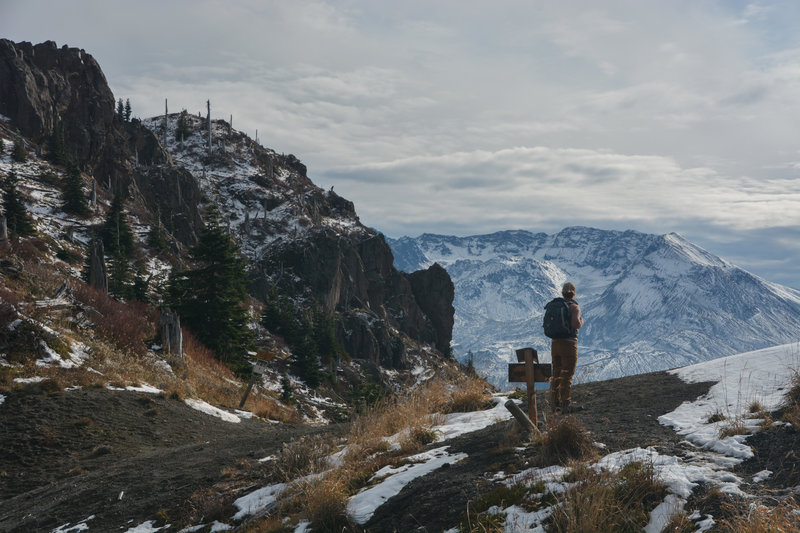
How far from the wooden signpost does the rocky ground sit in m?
0.50

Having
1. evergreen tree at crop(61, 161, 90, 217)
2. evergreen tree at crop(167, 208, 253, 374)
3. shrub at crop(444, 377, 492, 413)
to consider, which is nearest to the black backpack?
shrub at crop(444, 377, 492, 413)

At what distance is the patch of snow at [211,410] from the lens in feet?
50.4

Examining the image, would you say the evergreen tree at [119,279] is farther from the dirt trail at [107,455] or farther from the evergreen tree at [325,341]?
the evergreen tree at [325,341]

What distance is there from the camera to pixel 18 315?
14.0m

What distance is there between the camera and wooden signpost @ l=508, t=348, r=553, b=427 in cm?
759

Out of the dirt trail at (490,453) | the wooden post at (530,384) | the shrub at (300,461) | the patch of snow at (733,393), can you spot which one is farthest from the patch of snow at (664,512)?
the shrub at (300,461)

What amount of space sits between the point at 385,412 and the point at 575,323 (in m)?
3.90

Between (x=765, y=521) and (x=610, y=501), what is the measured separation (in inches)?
44.5

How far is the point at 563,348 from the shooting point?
933 cm

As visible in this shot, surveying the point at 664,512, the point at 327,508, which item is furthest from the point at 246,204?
the point at 664,512

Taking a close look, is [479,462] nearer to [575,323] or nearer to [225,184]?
[575,323]

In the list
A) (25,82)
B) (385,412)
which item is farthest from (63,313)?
(25,82)

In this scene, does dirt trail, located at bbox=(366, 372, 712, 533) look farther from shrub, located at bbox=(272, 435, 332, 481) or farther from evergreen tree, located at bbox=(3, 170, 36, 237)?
evergreen tree, located at bbox=(3, 170, 36, 237)

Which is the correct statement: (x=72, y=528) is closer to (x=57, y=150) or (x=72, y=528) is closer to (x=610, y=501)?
(x=610, y=501)
